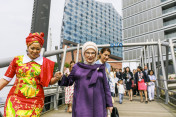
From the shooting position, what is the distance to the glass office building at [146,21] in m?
33.4

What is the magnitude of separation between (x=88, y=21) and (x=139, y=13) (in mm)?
31160

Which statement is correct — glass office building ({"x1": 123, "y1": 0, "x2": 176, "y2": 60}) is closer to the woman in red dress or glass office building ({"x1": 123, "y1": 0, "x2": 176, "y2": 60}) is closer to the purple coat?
the purple coat

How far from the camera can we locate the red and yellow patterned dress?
5.19ft

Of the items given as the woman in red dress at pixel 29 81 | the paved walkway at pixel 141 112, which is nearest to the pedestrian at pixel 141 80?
the paved walkway at pixel 141 112

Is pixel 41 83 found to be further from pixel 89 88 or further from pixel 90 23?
pixel 90 23

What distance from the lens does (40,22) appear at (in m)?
3.09

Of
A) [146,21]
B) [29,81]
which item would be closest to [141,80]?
[29,81]

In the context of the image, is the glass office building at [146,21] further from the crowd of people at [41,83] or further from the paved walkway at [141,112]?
the crowd of people at [41,83]

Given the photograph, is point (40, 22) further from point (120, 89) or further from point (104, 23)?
point (104, 23)

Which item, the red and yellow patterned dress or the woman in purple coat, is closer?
the red and yellow patterned dress

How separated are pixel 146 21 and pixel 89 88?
39738 millimetres

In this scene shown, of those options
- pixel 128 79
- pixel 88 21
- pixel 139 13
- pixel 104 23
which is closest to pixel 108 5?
pixel 104 23

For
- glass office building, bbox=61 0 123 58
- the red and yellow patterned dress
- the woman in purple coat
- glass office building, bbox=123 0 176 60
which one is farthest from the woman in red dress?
glass office building, bbox=61 0 123 58

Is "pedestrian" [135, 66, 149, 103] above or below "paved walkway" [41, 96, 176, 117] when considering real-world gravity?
above
